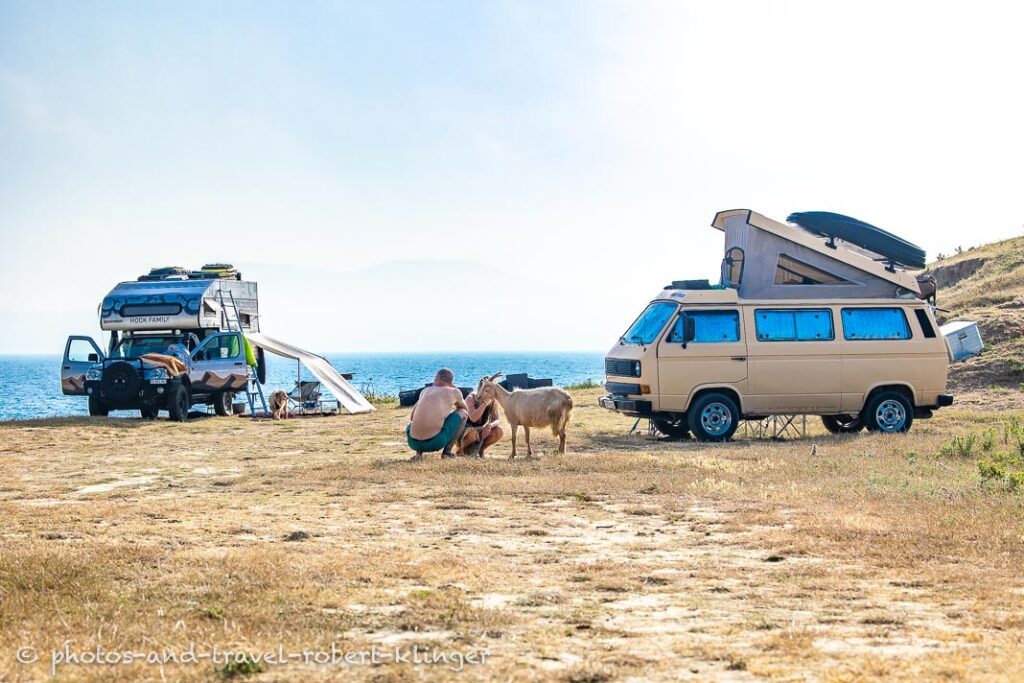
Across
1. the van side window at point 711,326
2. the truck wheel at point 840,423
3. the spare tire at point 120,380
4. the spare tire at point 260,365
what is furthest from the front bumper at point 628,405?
the spare tire at point 260,365

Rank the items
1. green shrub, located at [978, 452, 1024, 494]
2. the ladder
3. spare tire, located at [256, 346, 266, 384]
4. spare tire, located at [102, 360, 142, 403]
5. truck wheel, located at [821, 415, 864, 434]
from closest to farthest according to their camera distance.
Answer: green shrub, located at [978, 452, 1024, 494] → truck wheel, located at [821, 415, 864, 434] → spare tire, located at [102, 360, 142, 403] → the ladder → spare tire, located at [256, 346, 266, 384]

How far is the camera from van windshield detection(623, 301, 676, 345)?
17.8 meters

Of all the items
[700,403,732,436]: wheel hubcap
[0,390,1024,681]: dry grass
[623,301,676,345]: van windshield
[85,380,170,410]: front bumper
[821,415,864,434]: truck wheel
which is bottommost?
[0,390,1024,681]: dry grass

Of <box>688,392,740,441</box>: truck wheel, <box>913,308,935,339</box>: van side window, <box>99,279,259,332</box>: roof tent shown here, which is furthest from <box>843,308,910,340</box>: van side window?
<box>99,279,259,332</box>: roof tent

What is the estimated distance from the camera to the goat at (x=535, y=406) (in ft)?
48.8

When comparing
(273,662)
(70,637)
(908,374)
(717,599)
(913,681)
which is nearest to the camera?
(913,681)

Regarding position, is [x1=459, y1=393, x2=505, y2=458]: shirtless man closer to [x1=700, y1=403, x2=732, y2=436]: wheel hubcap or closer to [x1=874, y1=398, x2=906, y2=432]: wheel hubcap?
[x1=700, y1=403, x2=732, y2=436]: wheel hubcap

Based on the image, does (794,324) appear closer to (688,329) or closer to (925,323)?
(688,329)

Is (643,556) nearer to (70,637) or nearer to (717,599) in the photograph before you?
(717,599)

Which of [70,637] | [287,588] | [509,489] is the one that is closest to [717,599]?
[287,588]

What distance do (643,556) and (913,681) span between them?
128 inches

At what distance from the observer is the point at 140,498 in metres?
11.4

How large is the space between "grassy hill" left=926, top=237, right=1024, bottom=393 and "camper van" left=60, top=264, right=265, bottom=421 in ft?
58.2

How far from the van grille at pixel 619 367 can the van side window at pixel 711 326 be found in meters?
0.81
